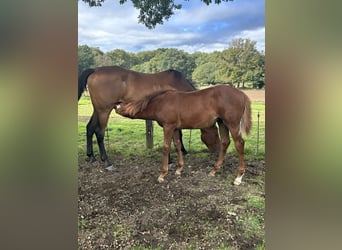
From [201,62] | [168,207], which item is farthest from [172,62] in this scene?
[168,207]

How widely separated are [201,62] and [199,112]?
292 millimetres

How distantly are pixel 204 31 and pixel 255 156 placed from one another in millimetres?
778

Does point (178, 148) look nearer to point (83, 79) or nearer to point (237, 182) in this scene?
point (237, 182)

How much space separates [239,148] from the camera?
1.74 meters

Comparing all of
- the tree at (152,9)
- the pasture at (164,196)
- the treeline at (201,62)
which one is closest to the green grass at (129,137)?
the pasture at (164,196)

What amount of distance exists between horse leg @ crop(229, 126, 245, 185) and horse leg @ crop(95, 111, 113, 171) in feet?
2.47

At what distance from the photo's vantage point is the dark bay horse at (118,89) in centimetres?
175

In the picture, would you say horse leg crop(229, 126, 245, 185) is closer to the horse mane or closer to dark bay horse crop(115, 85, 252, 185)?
dark bay horse crop(115, 85, 252, 185)

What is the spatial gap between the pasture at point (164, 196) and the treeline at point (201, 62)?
14cm

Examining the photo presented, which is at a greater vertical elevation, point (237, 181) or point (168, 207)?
point (237, 181)

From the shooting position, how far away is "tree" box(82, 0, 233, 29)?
1703 mm

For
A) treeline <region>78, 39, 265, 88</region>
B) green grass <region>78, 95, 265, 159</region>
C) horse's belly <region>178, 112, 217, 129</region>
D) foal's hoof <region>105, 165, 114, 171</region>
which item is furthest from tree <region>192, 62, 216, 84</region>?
foal's hoof <region>105, 165, 114, 171</region>
